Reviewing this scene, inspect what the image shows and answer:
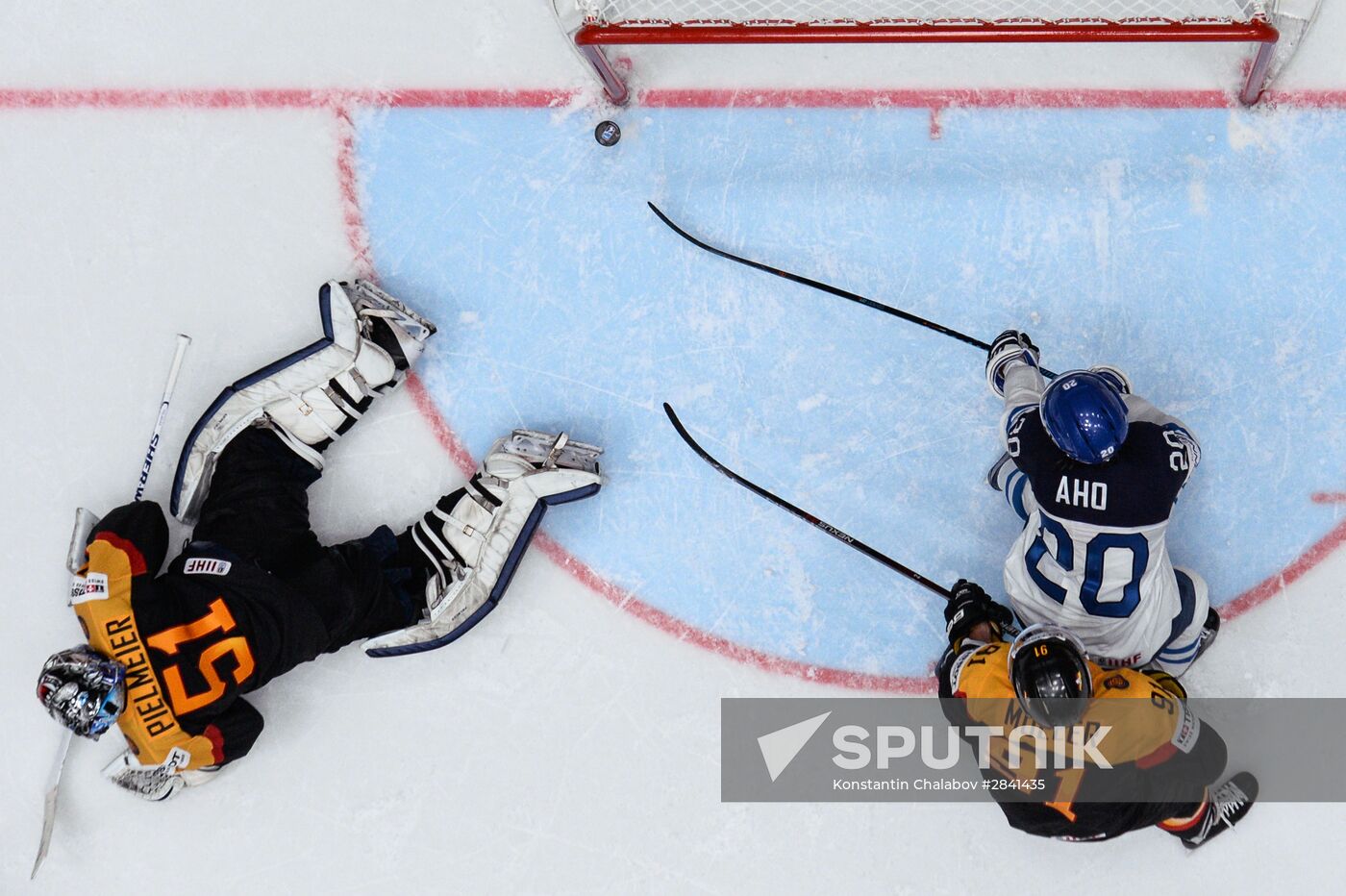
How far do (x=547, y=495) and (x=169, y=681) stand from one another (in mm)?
1070

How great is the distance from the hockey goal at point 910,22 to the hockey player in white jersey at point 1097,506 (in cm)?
80

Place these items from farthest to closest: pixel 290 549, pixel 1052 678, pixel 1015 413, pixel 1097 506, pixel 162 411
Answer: pixel 162 411 < pixel 290 549 < pixel 1015 413 < pixel 1097 506 < pixel 1052 678

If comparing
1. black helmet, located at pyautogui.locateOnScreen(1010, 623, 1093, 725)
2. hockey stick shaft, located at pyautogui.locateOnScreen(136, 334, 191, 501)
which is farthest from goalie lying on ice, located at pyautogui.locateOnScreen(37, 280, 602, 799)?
black helmet, located at pyautogui.locateOnScreen(1010, 623, 1093, 725)

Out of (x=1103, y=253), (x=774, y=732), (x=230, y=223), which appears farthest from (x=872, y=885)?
(x=230, y=223)

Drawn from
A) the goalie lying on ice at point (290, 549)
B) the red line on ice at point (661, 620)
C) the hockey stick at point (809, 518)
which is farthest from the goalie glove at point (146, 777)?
the hockey stick at point (809, 518)

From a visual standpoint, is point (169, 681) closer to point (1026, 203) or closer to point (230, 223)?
point (230, 223)

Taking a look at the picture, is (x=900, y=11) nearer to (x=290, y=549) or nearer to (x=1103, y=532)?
(x=1103, y=532)

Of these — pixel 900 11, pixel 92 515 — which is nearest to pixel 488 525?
Result: pixel 92 515

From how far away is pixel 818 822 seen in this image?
2.99 m

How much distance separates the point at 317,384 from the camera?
9.34 feet

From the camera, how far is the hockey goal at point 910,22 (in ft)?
8.29

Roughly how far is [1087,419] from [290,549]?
208 centimetres

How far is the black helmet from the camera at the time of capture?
6.70 ft

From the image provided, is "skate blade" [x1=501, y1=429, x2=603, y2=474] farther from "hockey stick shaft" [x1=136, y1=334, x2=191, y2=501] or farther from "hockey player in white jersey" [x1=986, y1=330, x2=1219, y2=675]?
"hockey player in white jersey" [x1=986, y1=330, x2=1219, y2=675]
